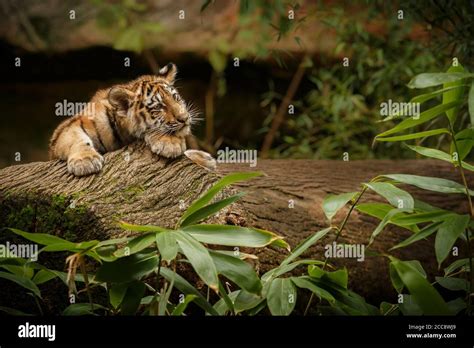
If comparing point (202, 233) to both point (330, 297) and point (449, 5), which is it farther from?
point (449, 5)

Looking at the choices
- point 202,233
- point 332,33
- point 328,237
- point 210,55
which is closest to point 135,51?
point 210,55

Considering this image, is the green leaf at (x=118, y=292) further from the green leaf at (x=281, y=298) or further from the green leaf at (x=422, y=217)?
the green leaf at (x=422, y=217)

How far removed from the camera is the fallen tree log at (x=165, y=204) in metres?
2.66

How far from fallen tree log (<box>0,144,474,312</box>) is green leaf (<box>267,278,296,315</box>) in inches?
17.7

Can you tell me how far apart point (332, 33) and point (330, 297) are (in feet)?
11.4

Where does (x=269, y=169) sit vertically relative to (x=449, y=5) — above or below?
below

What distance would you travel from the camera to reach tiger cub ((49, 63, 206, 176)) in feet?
9.09

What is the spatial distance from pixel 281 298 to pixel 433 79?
0.74m

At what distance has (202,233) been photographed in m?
2.17

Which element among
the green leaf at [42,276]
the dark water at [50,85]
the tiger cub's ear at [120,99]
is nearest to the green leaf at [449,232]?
the green leaf at [42,276]

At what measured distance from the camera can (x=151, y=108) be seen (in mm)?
2881

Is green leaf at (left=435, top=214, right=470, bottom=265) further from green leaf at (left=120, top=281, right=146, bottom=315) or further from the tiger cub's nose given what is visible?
the tiger cub's nose

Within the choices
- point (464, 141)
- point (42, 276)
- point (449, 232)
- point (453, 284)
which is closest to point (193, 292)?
point (42, 276)

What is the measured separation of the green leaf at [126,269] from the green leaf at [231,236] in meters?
0.14
